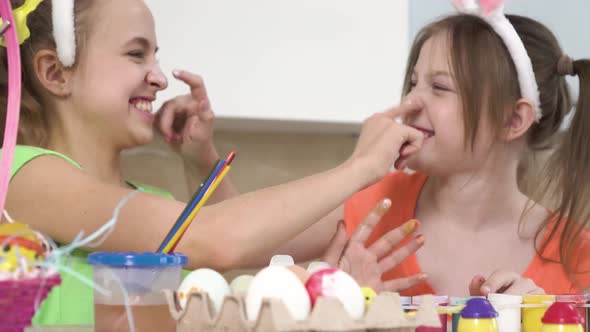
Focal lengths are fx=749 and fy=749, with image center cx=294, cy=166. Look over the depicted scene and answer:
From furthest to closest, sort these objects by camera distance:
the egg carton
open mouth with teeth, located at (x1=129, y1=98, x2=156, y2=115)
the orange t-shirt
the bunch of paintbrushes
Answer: the orange t-shirt → open mouth with teeth, located at (x1=129, y1=98, x2=156, y2=115) → the bunch of paintbrushes → the egg carton

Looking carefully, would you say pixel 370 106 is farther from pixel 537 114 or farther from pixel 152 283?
pixel 152 283

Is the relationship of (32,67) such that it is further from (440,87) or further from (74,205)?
(440,87)

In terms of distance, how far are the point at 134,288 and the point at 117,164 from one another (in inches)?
24.5

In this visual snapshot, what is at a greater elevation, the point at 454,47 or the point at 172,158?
the point at 454,47

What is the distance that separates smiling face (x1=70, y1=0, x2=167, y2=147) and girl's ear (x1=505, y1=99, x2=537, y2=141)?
63cm

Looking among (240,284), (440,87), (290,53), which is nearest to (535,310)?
(240,284)

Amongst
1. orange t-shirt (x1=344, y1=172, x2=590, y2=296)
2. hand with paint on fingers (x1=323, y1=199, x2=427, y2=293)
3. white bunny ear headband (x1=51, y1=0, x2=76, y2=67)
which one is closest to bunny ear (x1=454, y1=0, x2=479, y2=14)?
orange t-shirt (x1=344, y1=172, x2=590, y2=296)

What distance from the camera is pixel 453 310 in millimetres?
689

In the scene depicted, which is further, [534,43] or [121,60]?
[534,43]

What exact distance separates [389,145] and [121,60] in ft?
1.39

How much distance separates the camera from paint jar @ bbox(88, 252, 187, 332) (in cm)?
57

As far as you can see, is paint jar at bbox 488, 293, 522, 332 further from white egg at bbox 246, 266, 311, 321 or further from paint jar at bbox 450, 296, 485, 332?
white egg at bbox 246, 266, 311, 321

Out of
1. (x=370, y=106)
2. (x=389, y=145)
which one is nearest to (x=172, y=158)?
(x=370, y=106)

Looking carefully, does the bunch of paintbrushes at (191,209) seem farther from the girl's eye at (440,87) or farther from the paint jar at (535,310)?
the girl's eye at (440,87)
